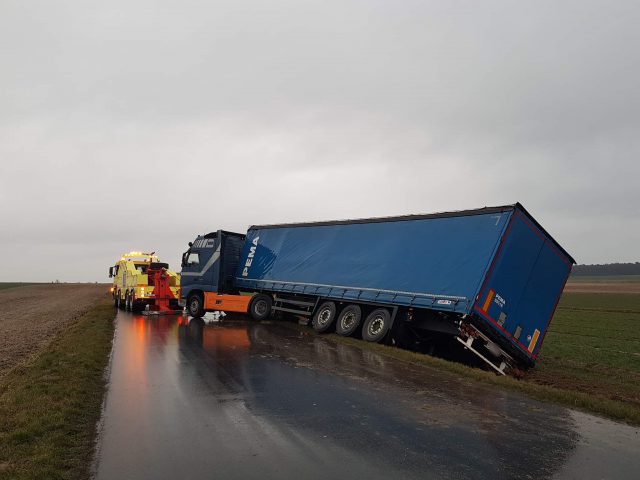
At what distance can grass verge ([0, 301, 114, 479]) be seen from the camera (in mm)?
5082

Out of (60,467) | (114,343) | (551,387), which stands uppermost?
(551,387)

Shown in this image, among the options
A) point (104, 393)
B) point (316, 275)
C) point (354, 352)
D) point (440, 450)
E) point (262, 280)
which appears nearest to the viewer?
point (440, 450)

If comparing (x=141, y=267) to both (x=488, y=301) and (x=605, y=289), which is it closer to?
(x=488, y=301)

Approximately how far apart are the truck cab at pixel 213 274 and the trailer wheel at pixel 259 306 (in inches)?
38.7

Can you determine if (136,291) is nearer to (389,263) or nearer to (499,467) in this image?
(389,263)

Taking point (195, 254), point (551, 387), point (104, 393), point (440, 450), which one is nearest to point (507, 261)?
point (551, 387)

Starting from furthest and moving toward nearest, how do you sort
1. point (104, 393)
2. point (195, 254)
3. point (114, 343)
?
1. point (195, 254)
2. point (114, 343)
3. point (104, 393)

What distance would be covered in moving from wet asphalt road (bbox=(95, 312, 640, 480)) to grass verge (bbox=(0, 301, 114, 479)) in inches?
10.6

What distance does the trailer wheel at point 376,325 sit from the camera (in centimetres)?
1434

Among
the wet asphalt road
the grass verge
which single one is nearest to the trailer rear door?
the wet asphalt road

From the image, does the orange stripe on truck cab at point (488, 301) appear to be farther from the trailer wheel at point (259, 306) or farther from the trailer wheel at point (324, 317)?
the trailer wheel at point (259, 306)

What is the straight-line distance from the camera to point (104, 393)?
8383 millimetres

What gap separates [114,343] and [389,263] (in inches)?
338

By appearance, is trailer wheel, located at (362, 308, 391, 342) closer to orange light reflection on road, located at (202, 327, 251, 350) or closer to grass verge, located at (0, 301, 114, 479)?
orange light reflection on road, located at (202, 327, 251, 350)
